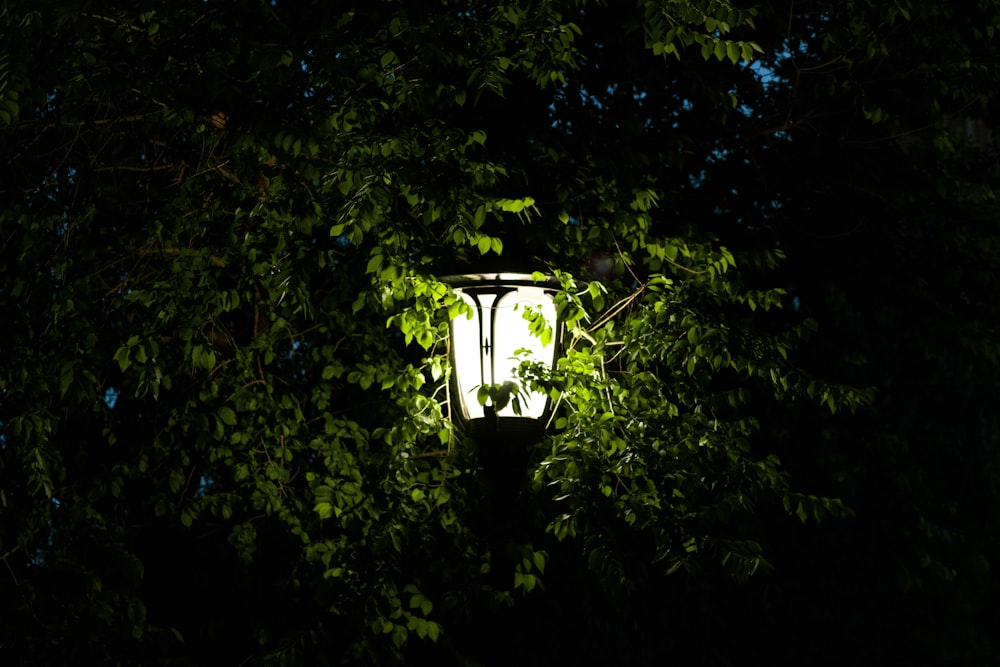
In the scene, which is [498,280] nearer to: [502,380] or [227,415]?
[502,380]

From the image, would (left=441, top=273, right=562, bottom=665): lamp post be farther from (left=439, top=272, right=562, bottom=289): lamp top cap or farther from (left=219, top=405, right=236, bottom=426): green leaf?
(left=219, top=405, right=236, bottom=426): green leaf

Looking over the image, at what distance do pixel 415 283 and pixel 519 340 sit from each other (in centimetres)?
71

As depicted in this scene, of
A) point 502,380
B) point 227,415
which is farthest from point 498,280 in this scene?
point 227,415

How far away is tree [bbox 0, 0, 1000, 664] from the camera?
6.13 meters

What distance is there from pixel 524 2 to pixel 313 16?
6.44ft

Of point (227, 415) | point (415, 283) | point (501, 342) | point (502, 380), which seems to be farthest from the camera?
point (227, 415)

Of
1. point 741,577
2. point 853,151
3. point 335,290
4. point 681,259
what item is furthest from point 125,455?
point 853,151

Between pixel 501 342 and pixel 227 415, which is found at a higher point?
pixel 501 342

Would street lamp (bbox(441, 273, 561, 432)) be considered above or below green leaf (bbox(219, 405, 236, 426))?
above

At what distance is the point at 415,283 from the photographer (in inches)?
237

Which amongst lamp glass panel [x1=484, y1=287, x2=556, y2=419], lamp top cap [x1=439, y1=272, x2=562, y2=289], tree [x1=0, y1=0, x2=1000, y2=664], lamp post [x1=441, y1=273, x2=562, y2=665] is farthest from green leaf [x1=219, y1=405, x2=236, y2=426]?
lamp glass panel [x1=484, y1=287, x2=556, y2=419]

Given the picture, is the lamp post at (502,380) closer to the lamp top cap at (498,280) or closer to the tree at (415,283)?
the lamp top cap at (498,280)

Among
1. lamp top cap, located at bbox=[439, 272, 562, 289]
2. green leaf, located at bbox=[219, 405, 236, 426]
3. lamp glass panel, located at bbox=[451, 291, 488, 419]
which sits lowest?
green leaf, located at bbox=[219, 405, 236, 426]

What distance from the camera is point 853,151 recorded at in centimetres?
1020
